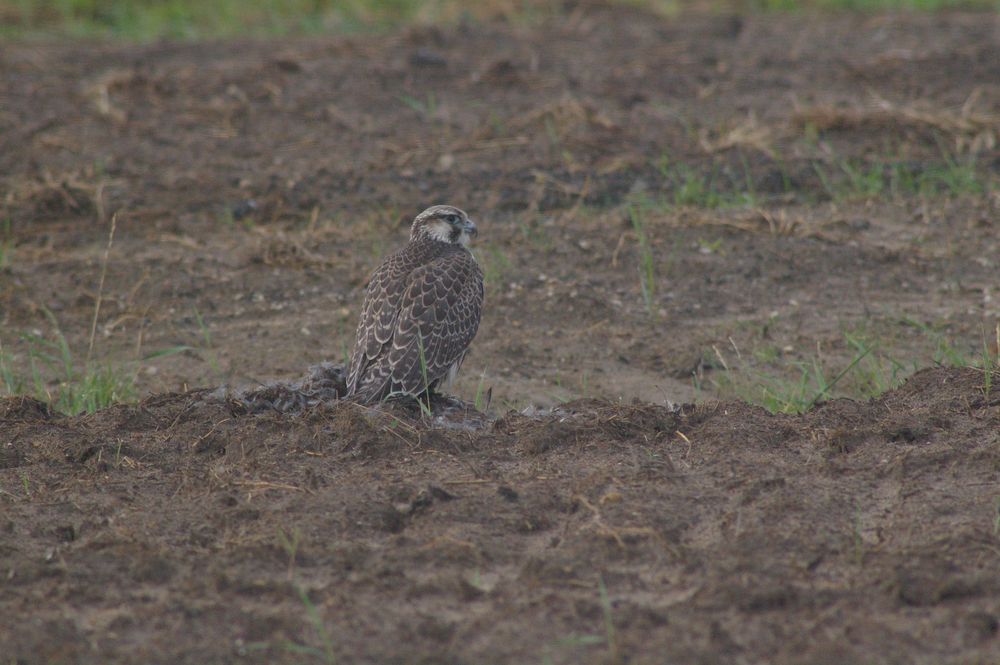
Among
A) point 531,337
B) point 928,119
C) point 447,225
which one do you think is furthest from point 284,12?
point 531,337

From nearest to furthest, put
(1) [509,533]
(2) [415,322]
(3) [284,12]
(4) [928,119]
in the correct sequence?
(1) [509,533], (2) [415,322], (4) [928,119], (3) [284,12]

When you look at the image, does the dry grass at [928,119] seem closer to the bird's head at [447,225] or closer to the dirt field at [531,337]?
the dirt field at [531,337]

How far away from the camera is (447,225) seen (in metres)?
7.96

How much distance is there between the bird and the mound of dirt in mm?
404

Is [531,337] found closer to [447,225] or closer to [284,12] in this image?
[447,225]

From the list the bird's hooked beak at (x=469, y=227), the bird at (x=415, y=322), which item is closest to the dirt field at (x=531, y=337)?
the bird at (x=415, y=322)

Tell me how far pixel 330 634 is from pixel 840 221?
5.75m

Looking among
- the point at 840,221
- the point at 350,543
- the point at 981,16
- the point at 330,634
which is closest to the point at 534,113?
the point at 840,221

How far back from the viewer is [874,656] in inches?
165

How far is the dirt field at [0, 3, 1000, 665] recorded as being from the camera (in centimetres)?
456

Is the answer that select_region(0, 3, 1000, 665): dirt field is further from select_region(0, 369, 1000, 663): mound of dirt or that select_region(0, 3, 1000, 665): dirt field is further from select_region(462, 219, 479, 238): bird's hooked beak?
select_region(462, 219, 479, 238): bird's hooked beak

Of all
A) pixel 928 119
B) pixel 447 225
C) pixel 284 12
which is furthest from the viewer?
pixel 284 12

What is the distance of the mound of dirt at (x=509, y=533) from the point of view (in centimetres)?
437

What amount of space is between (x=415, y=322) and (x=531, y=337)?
3.67ft
